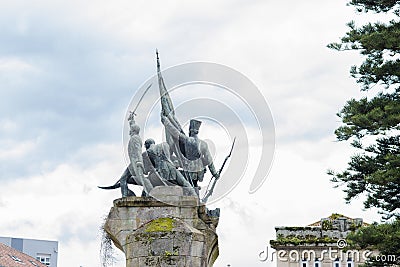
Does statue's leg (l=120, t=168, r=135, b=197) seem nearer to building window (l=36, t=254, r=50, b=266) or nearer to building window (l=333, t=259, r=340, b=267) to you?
building window (l=333, t=259, r=340, b=267)

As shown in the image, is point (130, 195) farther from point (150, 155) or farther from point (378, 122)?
point (378, 122)

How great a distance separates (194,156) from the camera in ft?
64.8

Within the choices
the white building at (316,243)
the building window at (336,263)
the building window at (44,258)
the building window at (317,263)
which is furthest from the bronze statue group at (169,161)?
the building window at (44,258)

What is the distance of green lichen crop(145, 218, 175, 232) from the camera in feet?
45.9

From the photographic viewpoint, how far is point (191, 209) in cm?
1864

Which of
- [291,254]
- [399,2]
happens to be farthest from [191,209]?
[291,254]

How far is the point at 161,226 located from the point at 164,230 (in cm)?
15

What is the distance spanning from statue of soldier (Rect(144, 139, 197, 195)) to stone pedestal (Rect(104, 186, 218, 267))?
280mm

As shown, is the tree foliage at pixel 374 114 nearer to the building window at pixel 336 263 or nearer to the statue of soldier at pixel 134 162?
the statue of soldier at pixel 134 162

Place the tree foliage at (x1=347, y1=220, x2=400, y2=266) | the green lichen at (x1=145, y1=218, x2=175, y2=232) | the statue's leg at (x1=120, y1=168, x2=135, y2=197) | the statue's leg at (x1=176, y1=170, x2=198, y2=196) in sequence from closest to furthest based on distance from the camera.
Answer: the green lichen at (x1=145, y1=218, x2=175, y2=232) < the tree foliage at (x1=347, y1=220, x2=400, y2=266) < the statue's leg at (x1=176, y1=170, x2=198, y2=196) < the statue's leg at (x1=120, y1=168, x2=135, y2=197)

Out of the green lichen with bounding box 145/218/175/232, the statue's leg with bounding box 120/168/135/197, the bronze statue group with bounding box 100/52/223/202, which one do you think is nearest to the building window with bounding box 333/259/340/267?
the bronze statue group with bounding box 100/52/223/202

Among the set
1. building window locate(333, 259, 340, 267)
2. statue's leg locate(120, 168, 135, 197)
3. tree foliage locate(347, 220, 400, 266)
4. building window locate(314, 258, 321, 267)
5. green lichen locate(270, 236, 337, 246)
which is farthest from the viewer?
building window locate(333, 259, 340, 267)

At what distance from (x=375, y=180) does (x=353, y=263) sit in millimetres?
24872

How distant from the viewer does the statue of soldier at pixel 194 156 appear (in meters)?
19.6
